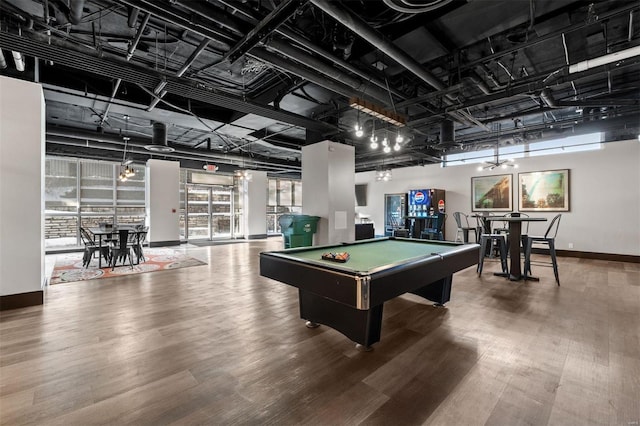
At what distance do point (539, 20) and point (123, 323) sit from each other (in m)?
6.03

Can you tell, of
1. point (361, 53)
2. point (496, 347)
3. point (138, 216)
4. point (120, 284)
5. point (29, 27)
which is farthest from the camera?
point (138, 216)

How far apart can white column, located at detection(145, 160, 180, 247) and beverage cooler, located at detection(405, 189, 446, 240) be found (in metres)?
8.71

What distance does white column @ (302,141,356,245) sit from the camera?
6910mm

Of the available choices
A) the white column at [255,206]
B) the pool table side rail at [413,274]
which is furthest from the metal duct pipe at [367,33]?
the white column at [255,206]

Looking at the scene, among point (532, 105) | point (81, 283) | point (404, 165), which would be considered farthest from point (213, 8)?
point (404, 165)

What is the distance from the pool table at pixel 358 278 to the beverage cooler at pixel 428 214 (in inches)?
249

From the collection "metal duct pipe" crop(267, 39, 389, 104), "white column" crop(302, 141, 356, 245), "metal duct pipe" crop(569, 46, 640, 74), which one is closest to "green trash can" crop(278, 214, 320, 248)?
"white column" crop(302, 141, 356, 245)

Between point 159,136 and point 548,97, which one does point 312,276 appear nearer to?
point 548,97

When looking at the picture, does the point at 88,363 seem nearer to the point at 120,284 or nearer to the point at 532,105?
the point at 120,284

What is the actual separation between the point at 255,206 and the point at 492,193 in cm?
948

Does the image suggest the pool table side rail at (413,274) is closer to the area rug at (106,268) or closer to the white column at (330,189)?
the white column at (330,189)

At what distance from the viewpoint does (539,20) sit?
10.3 feet

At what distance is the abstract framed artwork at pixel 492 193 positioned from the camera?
8.62 meters

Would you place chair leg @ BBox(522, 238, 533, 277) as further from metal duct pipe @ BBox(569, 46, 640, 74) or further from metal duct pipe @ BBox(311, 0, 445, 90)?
metal duct pipe @ BBox(311, 0, 445, 90)
